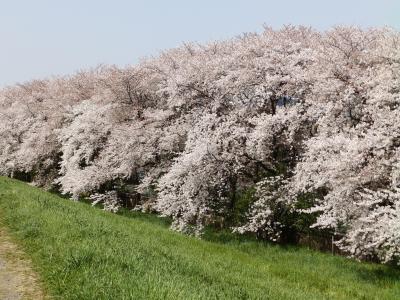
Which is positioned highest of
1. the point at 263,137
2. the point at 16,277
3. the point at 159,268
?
the point at 263,137

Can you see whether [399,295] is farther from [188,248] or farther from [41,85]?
[41,85]

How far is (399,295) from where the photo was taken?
40.5 feet

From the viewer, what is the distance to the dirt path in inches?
291

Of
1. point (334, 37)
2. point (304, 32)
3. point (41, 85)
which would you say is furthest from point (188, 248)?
point (41, 85)

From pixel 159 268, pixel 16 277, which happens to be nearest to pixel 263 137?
pixel 159 268

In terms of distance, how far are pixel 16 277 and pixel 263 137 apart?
12.6 m

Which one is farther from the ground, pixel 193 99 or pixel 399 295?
pixel 193 99

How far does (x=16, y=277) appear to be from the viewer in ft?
27.0

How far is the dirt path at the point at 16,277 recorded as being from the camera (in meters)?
7.38

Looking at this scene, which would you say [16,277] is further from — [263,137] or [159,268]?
[263,137]

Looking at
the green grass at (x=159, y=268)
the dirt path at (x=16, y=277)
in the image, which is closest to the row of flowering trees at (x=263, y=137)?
the green grass at (x=159, y=268)

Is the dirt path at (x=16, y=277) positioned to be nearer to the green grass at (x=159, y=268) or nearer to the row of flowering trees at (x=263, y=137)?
the green grass at (x=159, y=268)

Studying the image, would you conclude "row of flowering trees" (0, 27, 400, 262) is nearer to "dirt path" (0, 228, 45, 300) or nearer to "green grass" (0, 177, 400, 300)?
"green grass" (0, 177, 400, 300)

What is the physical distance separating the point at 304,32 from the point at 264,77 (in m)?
5.36
